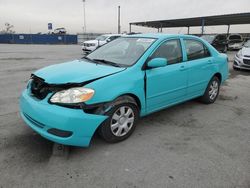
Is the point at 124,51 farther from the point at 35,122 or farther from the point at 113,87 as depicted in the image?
the point at 35,122

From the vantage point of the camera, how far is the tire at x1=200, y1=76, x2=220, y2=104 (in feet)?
16.3

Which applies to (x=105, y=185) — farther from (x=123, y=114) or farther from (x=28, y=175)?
(x=123, y=114)

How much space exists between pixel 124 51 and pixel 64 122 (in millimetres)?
1830

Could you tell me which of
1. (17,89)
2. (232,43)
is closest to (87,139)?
(17,89)

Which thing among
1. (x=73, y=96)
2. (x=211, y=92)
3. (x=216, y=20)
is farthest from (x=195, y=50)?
(x=216, y=20)

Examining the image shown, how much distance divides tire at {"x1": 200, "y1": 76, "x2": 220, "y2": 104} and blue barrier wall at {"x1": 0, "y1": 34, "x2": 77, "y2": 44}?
1451 inches

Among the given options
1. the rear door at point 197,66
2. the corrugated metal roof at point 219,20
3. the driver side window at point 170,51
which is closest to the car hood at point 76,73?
the driver side window at point 170,51

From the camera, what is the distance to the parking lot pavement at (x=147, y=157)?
8.15 feet

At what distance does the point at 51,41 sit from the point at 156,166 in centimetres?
3890

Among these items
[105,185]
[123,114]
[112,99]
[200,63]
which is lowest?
[105,185]

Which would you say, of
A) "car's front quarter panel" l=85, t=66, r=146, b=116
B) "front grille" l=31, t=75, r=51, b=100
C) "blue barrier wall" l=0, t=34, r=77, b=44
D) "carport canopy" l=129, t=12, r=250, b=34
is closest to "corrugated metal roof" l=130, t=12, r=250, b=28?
"carport canopy" l=129, t=12, r=250, b=34

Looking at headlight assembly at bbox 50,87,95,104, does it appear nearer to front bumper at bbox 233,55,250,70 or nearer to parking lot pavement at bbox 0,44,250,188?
parking lot pavement at bbox 0,44,250,188

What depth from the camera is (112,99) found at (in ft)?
9.84

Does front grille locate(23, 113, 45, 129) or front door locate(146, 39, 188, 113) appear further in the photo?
front door locate(146, 39, 188, 113)
